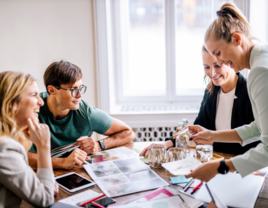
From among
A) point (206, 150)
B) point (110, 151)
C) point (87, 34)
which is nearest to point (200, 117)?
point (206, 150)

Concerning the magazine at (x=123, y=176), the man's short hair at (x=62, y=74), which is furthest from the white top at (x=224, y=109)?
the man's short hair at (x=62, y=74)

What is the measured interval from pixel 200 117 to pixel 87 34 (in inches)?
57.0

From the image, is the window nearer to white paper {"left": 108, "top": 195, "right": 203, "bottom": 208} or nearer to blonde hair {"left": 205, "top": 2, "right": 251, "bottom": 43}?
blonde hair {"left": 205, "top": 2, "right": 251, "bottom": 43}

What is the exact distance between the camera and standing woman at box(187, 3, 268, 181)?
930 mm

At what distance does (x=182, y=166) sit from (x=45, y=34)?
2.05 meters

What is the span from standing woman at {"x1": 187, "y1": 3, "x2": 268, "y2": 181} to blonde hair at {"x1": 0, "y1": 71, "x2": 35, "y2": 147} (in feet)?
2.31

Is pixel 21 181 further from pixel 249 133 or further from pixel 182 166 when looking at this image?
pixel 249 133

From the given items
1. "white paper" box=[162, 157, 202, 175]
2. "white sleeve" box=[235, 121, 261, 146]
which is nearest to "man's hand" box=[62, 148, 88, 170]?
"white paper" box=[162, 157, 202, 175]

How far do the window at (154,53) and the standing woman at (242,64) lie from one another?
1.71m

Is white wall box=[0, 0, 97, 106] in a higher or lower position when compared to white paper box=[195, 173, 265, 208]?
higher

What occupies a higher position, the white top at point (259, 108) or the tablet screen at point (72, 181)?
the white top at point (259, 108)

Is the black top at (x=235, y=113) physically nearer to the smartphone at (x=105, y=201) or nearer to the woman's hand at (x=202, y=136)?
the woman's hand at (x=202, y=136)

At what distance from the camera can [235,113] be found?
1.71 meters

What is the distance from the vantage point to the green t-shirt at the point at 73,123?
170 cm
